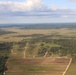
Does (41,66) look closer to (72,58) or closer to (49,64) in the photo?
(49,64)

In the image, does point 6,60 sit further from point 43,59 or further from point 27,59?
point 43,59

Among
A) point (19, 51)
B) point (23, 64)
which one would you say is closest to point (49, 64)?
point (23, 64)

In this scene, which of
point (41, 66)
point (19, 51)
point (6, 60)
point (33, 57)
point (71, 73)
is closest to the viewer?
point (71, 73)

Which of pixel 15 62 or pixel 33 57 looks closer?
pixel 15 62

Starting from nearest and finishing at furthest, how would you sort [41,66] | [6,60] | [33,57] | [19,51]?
[41,66] < [6,60] < [33,57] < [19,51]

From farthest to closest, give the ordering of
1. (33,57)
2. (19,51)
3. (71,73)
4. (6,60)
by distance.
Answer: (19,51), (33,57), (6,60), (71,73)

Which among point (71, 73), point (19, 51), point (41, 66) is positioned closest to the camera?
point (71, 73)

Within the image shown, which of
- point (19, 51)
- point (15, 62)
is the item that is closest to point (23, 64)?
point (15, 62)

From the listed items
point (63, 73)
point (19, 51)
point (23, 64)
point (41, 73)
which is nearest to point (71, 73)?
point (63, 73)

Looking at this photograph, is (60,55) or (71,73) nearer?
(71,73)
